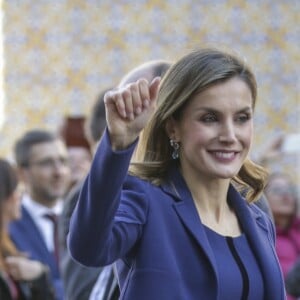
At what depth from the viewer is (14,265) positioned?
13.3ft

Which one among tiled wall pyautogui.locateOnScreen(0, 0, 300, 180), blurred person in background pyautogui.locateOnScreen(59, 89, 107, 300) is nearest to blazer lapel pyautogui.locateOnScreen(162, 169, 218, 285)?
blurred person in background pyautogui.locateOnScreen(59, 89, 107, 300)

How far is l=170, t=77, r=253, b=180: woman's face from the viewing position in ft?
6.93

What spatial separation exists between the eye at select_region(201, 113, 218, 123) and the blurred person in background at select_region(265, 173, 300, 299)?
10.6ft

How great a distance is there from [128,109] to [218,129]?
29cm

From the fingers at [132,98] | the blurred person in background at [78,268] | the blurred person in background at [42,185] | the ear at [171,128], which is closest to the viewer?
the fingers at [132,98]

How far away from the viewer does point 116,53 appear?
8680mm

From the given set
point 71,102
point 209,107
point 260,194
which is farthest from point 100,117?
point 71,102

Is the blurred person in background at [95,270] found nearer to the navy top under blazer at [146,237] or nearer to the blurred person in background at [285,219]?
Answer: the navy top under blazer at [146,237]

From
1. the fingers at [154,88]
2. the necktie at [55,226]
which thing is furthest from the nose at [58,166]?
the fingers at [154,88]

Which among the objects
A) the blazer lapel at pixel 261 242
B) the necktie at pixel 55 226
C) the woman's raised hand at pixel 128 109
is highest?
the woman's raised hand at pixel 128 109

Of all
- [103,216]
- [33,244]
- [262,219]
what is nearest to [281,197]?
[33,244]

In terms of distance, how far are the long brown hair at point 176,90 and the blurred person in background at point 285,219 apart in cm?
314

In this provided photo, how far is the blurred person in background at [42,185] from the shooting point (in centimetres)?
485

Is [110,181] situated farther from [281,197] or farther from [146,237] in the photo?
[281,197]
